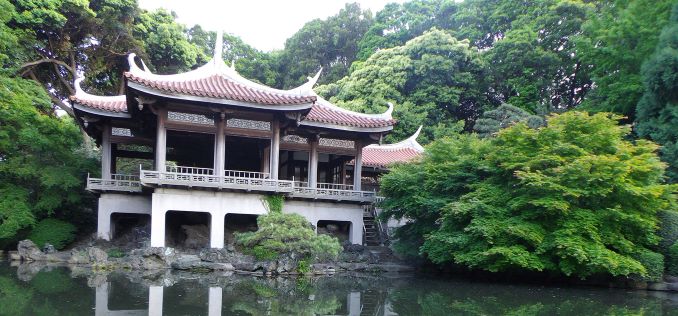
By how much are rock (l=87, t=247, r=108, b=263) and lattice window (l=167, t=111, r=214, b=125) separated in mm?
4335

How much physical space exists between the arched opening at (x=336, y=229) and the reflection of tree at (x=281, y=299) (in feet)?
21.2

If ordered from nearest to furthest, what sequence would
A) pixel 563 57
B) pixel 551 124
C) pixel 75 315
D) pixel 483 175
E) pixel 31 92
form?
pixel 75 315, pixel 551 124, pixel 483 175, pixel 31 92, pixel 563 57

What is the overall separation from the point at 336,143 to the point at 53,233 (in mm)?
10059

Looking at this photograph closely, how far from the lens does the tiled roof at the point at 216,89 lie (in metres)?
15.6

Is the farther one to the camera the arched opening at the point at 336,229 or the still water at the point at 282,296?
the arched opening at the point at 336,229

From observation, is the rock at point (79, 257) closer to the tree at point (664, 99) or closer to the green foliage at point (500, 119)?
the green foliage at point (500, 119)

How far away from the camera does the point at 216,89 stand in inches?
662

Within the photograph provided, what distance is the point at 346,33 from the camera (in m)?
44.1

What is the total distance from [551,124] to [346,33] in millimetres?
31309

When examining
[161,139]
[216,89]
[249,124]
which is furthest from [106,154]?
[249,124]

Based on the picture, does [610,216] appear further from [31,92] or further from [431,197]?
[31,92]

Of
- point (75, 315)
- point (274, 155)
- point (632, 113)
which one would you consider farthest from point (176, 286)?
point (632, 113)

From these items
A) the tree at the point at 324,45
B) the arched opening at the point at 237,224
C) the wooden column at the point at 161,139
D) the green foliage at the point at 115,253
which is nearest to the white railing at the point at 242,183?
the wooden column at the point at 161,139

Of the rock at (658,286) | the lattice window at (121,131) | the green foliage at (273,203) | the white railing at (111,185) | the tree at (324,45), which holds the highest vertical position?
the tree at (324,45)
